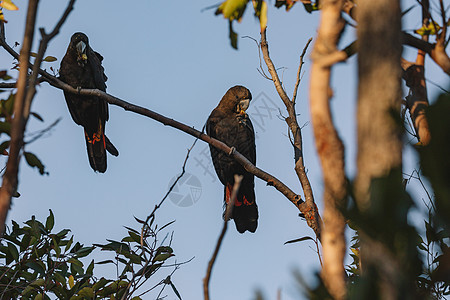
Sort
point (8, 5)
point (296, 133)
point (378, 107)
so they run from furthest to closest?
point (296, 133) → point (8, 5) → point (378, 107)

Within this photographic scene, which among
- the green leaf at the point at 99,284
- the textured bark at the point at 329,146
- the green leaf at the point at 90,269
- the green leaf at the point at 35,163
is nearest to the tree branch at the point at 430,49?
the textured bark at the point at 329,146

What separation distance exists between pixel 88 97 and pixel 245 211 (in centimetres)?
168

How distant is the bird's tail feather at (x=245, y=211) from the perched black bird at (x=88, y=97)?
114 centimetres

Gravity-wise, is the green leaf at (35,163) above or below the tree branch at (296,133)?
below

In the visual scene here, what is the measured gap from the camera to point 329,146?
2.55 feet

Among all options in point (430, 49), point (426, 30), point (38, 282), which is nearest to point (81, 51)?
point (38, 282)

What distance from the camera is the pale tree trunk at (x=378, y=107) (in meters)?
0.52

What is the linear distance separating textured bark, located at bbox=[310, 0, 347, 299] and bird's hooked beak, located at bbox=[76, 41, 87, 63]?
157 inches

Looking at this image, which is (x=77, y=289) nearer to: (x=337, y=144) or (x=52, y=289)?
(x=52, y=289)

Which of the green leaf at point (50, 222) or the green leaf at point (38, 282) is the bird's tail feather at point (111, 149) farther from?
the green leaf at point (38, 282)

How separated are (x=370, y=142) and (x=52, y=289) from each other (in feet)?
7.48

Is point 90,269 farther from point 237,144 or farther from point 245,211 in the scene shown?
point 237,144

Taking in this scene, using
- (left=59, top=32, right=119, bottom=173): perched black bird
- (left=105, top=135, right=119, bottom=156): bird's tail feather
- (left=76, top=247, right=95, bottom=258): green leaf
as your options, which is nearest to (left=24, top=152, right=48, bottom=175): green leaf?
(left=76, top=247, right=95, bottom=258): green leaf

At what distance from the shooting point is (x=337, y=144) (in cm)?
78
